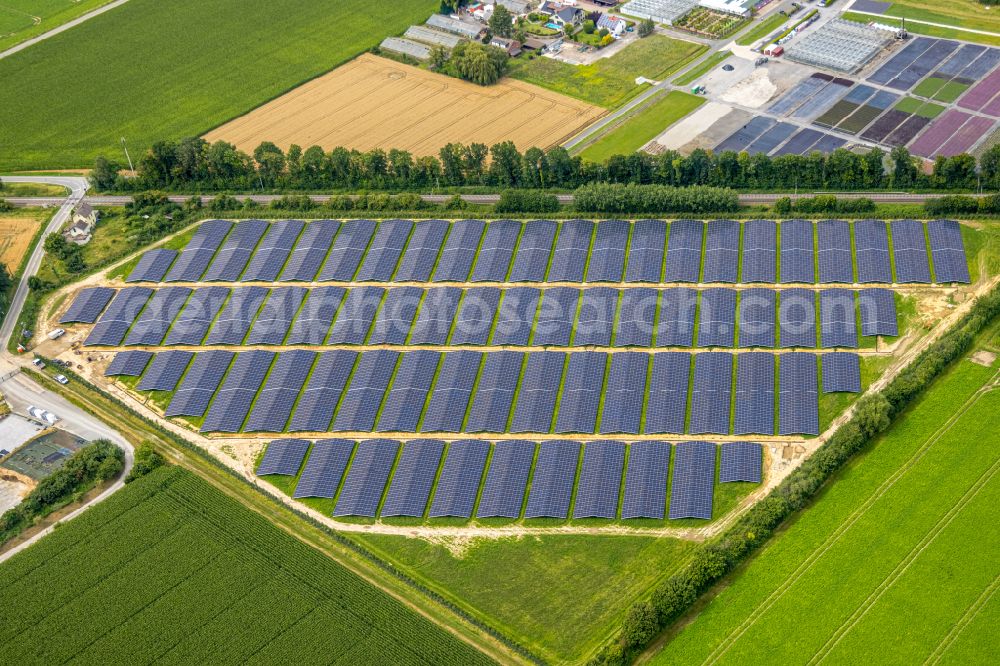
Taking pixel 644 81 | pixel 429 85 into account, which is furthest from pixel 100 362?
pixel 644 81

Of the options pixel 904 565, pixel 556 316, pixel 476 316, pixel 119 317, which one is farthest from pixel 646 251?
pixel 119 317

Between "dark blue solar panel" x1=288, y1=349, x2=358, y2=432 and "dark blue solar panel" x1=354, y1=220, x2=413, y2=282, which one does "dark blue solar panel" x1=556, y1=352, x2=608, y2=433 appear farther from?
"dark blue solar panel" x1=354, y1=220, x2=413, y2=282

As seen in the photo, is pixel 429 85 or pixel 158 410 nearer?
pixel 158 410

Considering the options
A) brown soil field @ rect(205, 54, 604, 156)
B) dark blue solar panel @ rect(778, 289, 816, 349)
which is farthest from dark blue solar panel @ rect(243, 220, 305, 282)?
dark blue solar panel @ rect(778, 289, 816, 349)

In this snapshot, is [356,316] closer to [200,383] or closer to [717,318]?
[200,383]

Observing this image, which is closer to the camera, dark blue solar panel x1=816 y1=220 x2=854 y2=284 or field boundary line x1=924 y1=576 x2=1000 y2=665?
field boundary line x1=924 y1=576 x2=1000 y2=665

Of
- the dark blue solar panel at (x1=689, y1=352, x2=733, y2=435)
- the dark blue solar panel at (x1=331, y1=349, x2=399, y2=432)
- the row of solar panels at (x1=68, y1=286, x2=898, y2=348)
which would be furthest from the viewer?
the row of solar panels at (x1=68, y1=286, x2=898, y2=348)

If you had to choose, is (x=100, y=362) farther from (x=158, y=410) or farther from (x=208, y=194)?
(x=208, y=194)
